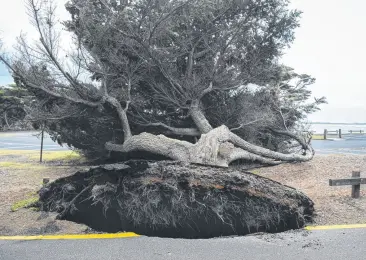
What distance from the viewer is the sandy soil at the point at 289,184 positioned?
18.4 ft

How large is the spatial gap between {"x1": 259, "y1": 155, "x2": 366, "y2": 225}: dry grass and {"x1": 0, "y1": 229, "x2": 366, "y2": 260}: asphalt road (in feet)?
2.72

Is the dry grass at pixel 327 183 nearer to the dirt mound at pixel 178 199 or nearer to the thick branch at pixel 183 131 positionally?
the thick branch at pixel 183 131

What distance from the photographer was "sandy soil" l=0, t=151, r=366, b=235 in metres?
5.60

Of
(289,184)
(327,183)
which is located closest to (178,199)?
(289,184)

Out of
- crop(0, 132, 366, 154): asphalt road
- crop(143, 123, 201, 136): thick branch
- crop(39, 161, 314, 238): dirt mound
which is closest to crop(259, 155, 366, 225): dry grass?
crop(143, 123, 201, 136): thick branch

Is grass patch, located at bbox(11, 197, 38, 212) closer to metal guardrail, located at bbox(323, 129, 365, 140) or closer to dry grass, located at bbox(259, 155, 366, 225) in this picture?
dry grass, located at bbox(259, 155, 366, 225)

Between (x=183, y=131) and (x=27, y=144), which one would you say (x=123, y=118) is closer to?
(x=183, y=131)

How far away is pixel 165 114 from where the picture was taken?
39.3 feet

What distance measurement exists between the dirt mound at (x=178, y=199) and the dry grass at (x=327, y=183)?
332 centimetres

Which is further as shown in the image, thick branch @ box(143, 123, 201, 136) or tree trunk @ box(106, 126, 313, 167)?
thick branch @ box(143, 123, 201, 136)

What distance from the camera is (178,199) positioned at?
2.80 metres

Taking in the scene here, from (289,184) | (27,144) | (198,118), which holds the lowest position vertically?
(27,144)

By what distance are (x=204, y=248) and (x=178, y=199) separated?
2149 mm

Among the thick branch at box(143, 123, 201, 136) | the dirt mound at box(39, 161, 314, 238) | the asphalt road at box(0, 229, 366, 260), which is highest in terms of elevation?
the thick branch at box(143, 123, 201, 136)
